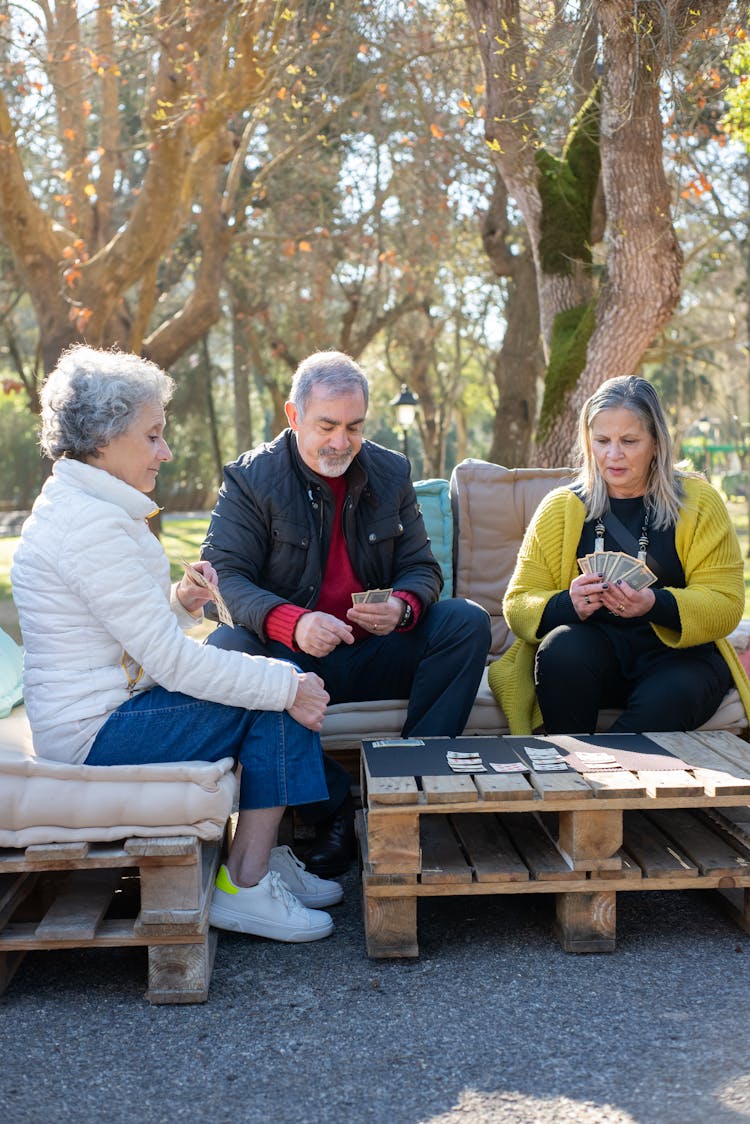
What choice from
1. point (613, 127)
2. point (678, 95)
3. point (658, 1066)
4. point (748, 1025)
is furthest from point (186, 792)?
point (613, 127)

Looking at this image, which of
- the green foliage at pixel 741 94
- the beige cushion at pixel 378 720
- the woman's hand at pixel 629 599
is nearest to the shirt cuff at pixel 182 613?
the beige cushion at pixel 378 720

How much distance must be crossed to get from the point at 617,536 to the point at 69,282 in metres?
6.82

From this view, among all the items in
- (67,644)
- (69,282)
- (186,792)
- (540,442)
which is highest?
(69,282)

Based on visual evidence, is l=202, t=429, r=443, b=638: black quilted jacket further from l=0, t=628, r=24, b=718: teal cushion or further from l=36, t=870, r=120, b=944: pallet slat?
l=36, t=870, r=120, b=944: pallet slat

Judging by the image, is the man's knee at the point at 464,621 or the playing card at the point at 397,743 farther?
the man's knee at the point at 464,621

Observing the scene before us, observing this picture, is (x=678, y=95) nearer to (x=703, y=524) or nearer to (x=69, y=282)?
(x=703, y=524)

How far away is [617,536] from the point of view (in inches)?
167

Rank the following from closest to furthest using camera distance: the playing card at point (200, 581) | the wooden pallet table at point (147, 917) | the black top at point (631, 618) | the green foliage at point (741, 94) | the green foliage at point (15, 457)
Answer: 1. the wooden pallet table at point (147, 917)
2. the playing card at point (200, 581)
3. the black top at point (631, 618)
4. the green foliage at point (741, 94)
5. the green foliage at point (15, 457)

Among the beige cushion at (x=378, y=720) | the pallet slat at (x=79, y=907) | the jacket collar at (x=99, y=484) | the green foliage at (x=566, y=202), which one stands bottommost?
the pallet slat at (x=79, y=907)

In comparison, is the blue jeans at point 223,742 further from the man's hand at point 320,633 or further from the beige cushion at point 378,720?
the beige cushion at point 378,720

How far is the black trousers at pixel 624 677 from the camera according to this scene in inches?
155

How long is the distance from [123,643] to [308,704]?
0.54 meters

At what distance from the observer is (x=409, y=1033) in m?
2.79

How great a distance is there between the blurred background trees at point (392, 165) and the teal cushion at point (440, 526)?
8.26 feet
